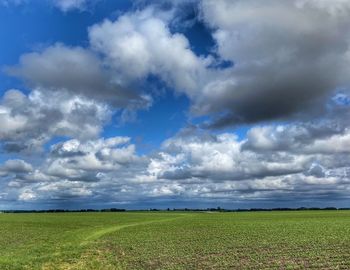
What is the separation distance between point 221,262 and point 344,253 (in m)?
9.95

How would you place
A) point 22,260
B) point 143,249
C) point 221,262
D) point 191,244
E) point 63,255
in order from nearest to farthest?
1. point 221,262
2. point 22,260
3. point 63,255
4. point 143,249
5. point 191,244

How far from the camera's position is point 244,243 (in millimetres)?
44500

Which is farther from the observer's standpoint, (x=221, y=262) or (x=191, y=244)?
(x=191, y=244)

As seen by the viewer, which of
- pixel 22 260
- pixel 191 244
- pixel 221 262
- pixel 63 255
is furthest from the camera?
pixel 191 244

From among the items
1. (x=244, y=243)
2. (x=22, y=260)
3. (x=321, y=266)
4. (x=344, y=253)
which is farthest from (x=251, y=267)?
(x=22, y=260)

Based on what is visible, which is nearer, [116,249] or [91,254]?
[91,254]

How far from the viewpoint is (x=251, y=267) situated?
30.5m

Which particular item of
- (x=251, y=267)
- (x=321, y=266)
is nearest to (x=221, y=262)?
(x=251, y=267)

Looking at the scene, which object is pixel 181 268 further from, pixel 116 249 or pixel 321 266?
pixel 116 249

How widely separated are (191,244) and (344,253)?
620 inches

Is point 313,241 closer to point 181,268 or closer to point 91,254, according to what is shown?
point 181,268

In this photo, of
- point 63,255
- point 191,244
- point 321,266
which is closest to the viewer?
point 321,266

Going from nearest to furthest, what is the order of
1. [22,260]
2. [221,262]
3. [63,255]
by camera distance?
[221,262] < [22,260] < [63,255]

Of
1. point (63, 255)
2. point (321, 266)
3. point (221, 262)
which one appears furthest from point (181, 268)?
point (63, 255)
